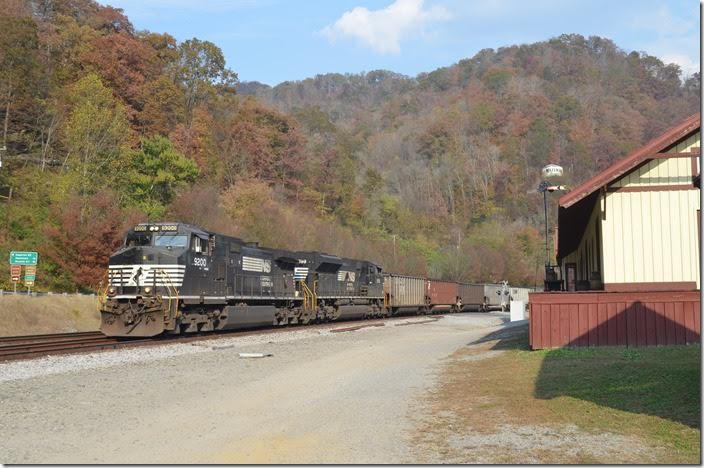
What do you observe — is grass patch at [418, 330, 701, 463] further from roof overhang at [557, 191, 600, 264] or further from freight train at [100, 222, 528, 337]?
freight train at [100, 222, 528, 337]

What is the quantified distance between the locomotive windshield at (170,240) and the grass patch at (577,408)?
36.5ft

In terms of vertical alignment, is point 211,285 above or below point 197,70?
below

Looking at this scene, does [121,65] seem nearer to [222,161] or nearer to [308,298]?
[222,161]

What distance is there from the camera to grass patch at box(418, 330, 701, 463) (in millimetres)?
7852

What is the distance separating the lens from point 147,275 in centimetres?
2223

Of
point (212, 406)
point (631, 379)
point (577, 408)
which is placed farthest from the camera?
point (631, 379)

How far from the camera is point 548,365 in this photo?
1496 cm

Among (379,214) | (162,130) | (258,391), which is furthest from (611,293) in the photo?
(379,214)

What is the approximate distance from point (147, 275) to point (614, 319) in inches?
547

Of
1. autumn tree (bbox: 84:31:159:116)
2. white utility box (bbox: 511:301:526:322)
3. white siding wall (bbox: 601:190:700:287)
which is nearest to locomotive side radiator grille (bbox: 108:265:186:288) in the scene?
white siding wall (bbox: 601:190:700:287)

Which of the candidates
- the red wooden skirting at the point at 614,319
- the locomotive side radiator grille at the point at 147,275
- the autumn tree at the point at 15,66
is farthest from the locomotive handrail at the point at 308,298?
the autumn tree at the point at 15,66

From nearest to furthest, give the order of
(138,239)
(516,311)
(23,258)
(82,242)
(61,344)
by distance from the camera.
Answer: (61,344) → (138,239) → (23,258) → (516,311) → (82,242)

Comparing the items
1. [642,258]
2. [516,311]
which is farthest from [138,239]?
[516,311]

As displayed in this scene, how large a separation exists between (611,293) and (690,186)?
3383 mm
